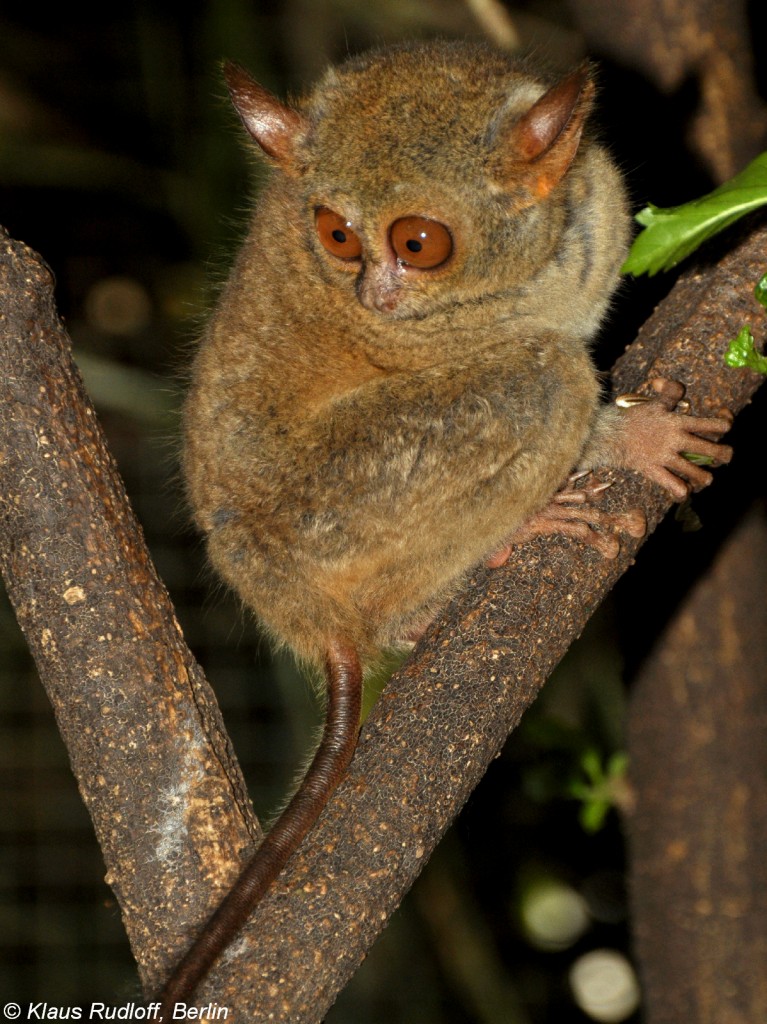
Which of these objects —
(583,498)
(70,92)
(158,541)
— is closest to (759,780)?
(583,498)

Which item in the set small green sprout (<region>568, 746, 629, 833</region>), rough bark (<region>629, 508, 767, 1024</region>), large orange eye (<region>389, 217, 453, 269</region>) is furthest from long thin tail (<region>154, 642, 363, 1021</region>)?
small green sprout (<region>568, 746, 629, 833</region>)

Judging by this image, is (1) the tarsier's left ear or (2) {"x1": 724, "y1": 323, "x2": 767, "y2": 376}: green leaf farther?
(1) the tarsier's left ear

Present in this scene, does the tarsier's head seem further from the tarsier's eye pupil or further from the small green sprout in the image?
the small green sprout

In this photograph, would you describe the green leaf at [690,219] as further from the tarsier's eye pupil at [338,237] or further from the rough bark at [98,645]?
the rough bark at [98,645]

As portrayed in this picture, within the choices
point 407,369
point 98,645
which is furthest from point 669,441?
point 98,645

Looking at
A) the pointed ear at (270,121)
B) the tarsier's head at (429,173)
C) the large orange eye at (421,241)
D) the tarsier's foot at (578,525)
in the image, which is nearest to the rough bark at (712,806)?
the tarsier's foot at (578,525)

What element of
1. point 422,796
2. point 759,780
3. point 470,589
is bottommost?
point 759,780

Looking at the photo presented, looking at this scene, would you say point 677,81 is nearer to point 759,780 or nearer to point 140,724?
point 759,780

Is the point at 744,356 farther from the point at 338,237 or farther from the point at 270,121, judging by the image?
the point at 270,121
